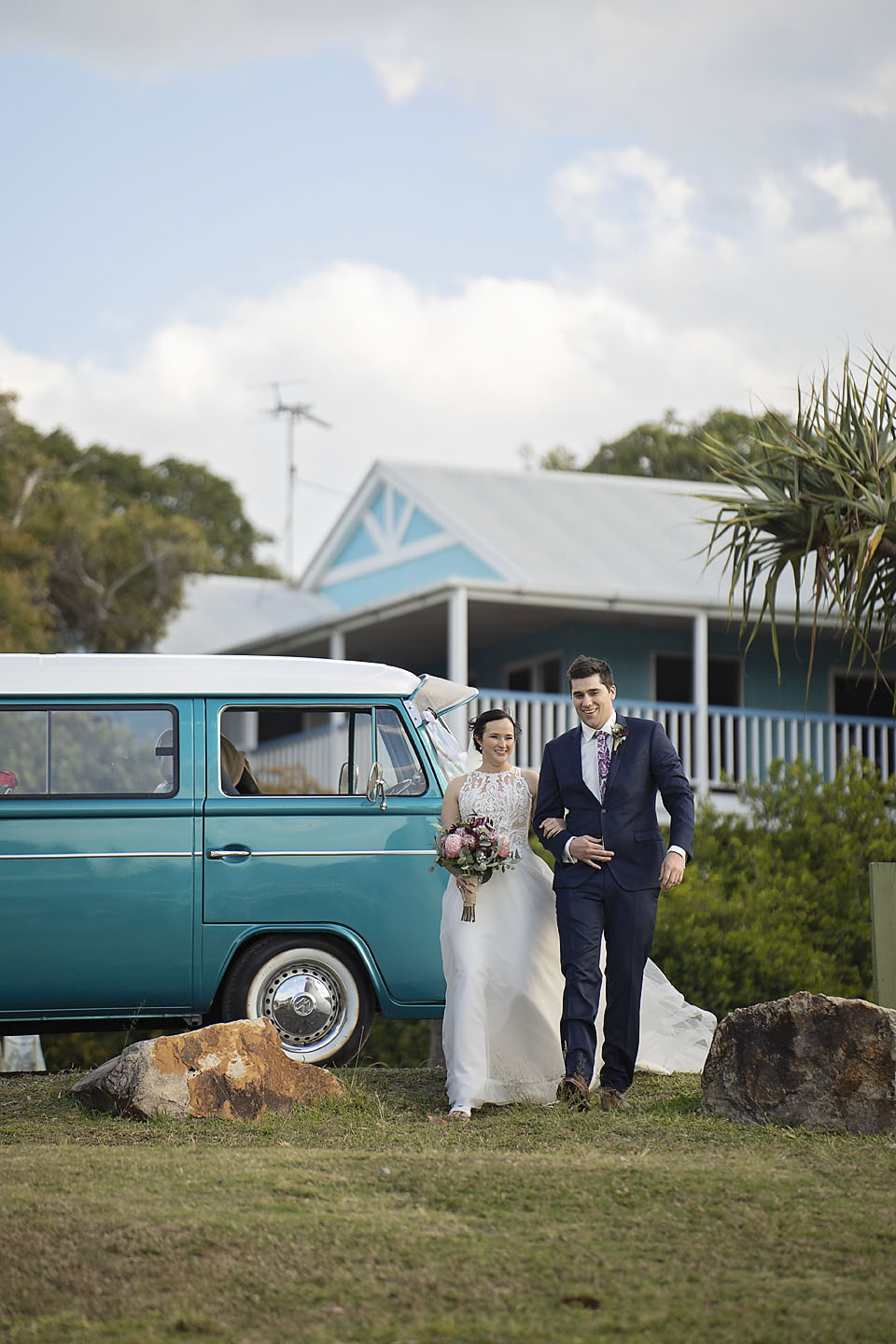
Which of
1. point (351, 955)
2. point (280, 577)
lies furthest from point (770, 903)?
point (280, 577)

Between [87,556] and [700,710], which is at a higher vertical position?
[87,556]

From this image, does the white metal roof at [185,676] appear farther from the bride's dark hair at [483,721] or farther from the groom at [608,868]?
the groom at [608,868]

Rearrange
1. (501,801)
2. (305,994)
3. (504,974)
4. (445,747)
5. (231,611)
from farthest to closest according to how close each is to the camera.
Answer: (231,611) → (445,747) → (305,994) → (501,801) → (504,974)

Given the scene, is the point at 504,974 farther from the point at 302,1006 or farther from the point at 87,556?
the point at 87,556

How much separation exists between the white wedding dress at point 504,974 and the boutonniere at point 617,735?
0.60 metres

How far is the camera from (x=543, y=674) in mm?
20219

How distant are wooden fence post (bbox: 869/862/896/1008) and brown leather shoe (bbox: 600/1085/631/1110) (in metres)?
1.73

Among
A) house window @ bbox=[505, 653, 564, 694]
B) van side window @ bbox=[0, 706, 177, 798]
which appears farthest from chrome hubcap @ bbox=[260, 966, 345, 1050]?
house window @ bbox=[505, 653, 564, 694]

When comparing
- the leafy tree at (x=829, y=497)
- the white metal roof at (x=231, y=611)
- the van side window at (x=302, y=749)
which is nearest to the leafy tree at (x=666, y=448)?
the white metal roof at (x=231, y=611)

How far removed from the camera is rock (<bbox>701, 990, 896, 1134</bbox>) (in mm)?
6602

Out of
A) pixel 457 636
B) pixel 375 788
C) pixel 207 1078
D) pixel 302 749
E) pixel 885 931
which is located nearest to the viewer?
pixel 207 1078

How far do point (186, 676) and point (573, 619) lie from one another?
1117 centimetres

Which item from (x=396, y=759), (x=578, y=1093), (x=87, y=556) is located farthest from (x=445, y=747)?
(x=87, y=556)

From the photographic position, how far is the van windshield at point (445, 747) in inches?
347
